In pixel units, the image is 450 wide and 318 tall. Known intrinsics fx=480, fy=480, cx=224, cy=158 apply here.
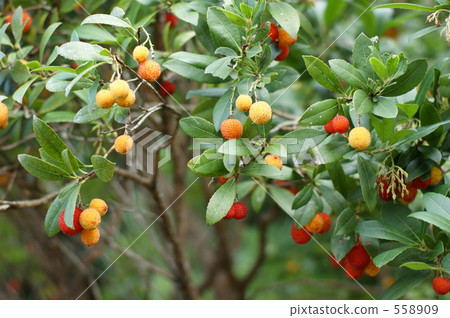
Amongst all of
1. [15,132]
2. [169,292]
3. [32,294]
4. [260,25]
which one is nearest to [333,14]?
[260,25]

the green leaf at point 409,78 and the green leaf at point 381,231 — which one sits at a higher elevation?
the green leaf at point 409,78

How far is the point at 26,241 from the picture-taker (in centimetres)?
250

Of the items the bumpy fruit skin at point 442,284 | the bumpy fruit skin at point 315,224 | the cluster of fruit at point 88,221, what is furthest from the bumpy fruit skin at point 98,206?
the bumpy fruit skin at point 442,284

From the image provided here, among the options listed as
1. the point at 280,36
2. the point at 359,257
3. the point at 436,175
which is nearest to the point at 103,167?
the point at 280,36

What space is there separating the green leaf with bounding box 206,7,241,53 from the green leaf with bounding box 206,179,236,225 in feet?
0.82

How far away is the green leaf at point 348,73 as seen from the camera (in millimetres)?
820

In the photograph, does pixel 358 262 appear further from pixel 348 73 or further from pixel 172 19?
pixel 172 19

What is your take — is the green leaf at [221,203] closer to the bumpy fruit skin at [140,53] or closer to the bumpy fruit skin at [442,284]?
the bumpy fruit skin at [140,53]

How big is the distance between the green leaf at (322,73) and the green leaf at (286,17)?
7 centimetres

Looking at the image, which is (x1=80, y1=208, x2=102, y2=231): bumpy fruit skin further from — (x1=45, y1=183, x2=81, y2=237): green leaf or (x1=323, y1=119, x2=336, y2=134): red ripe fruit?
(x1=323, y1=119, x2=336, y2=134): red ripe fruit

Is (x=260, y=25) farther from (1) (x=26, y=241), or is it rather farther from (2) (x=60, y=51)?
(1) (x=26, y=241)

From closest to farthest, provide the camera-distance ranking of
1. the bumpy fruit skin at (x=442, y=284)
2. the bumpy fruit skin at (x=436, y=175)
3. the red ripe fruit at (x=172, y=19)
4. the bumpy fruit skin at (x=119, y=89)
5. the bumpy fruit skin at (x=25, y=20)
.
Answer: the bumpy fruit skin at (x=119, y=89)
the bumpy fruit skin at (x=442, y=284)
the bumpy fruit skin at (x=436, y=175)
the bumpy fruit skin at (x=25, y=20)
the red ripe fruit at (x=172, y=19)

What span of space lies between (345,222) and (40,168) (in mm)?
582

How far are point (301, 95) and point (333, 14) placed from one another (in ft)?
1.01
